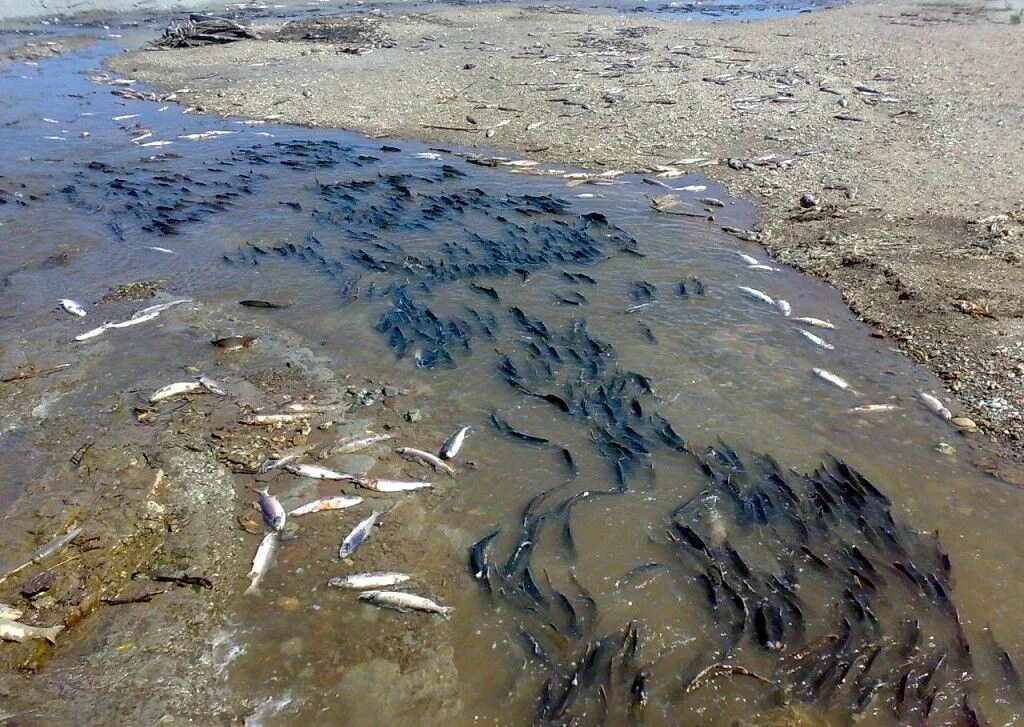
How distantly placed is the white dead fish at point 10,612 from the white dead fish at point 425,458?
3.03 metres

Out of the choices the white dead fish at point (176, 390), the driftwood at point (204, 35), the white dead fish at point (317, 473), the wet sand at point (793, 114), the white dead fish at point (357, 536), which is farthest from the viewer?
the driftwood at point (204, 35)

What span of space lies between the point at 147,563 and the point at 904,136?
15.1 m

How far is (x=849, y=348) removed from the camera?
7.36 metres

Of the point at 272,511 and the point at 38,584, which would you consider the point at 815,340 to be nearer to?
the point at 272,511

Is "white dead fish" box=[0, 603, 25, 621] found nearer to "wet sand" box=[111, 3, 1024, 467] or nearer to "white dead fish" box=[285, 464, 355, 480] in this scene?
"white dead fish" box=[285, 464, 355, 480]

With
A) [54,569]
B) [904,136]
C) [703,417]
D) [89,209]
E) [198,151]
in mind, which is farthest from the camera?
[198,151]

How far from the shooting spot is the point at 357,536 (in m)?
5.19

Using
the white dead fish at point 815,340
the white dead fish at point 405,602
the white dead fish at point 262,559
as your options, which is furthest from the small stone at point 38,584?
the white dead fish at point 815,340

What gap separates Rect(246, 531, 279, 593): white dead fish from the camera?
4.82 metres

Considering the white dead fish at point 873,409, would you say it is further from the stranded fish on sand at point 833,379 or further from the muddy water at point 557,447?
the stranded fish on sand at point 833,379

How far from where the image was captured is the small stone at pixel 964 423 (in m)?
6.09

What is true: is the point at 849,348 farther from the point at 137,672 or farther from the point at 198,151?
the point at 198,151

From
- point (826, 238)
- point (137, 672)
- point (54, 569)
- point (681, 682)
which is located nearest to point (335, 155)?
point (826, 238)

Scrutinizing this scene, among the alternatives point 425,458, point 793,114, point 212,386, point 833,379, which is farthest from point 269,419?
point 793,114
